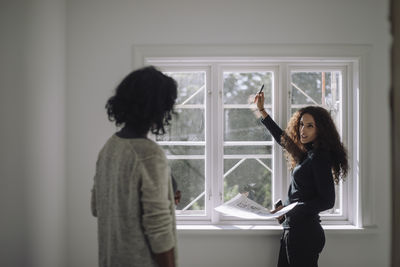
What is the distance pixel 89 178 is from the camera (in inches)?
103

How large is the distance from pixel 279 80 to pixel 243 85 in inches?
11.7

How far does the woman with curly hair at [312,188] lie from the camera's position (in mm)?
2008

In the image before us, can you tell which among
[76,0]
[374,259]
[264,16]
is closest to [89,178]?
[76,0]

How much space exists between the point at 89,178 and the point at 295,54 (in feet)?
6.18

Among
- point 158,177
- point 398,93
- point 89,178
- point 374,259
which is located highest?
point 398,93

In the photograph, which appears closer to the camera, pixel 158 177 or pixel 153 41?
pixel 158 177

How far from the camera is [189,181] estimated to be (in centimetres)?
276

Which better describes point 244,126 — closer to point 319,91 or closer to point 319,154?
point 319,91

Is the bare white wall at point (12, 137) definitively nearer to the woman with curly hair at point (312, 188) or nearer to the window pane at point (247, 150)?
the window pane at point (247, 150)

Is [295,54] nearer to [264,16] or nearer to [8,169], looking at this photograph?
[264,16]

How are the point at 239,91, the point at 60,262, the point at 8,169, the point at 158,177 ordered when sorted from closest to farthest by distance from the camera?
the point at 158,177, the point at 8,169, the point at 60,262, the point at 239,91

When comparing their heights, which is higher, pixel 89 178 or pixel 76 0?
pixel 76 0

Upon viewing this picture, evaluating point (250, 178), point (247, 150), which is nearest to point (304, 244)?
point (250, 178)

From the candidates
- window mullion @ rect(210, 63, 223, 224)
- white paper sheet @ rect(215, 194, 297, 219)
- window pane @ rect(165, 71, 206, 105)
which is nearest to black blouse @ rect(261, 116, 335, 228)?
white paper sheet @ rect(215, 194, 297, 219)
